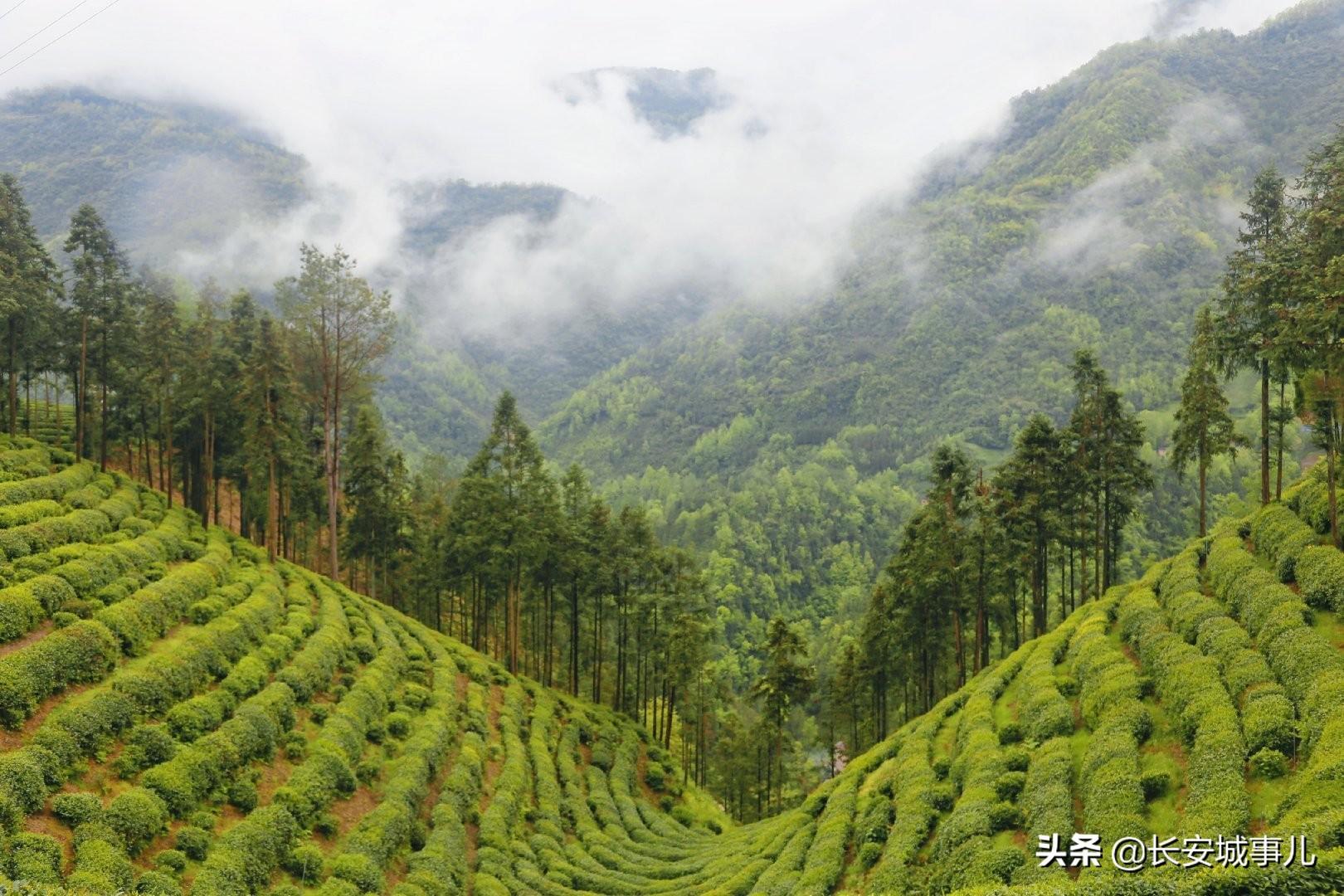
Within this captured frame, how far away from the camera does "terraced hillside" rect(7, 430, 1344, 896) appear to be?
19484 mm

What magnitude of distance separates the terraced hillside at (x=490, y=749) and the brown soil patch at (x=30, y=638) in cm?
11

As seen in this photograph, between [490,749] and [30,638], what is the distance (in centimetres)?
2070

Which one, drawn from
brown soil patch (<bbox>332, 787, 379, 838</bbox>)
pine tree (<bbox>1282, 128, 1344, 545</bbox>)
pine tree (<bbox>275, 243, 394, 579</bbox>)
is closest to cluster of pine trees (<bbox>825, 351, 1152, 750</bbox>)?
pine tree (<bbox>1282, 128, 1344, 545</bbox>)

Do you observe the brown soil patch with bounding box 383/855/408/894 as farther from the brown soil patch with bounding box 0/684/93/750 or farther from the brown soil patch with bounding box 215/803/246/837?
the brown soil patch with bounding box 0/684/93/750

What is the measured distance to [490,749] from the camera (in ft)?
132

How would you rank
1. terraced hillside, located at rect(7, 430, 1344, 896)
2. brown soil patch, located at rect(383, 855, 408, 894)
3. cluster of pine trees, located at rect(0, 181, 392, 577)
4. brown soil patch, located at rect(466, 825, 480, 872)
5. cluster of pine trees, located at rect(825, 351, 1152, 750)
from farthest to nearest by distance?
cluster of pine trees, located at rect(0, 181, 392, 577) → cluster of pine trees, located at rect(825, 351, 1152, 750) → brown soil patch, located at rect(466, 825, 480, 872) → brown soil patch, located at rect(383, 855, 408, 894) → terraced hillside, located at rect(7, 430, 1344, 896)

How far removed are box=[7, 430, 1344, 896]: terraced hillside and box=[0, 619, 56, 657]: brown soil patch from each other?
0.35ft

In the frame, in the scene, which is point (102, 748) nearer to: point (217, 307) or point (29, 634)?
point (29, 634)

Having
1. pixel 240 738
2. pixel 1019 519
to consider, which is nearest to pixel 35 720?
pixel 240 738

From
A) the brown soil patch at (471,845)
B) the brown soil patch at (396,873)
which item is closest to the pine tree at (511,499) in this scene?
the brown soil patch at (471,845)

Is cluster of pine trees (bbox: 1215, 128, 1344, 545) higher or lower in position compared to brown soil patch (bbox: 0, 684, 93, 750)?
higher

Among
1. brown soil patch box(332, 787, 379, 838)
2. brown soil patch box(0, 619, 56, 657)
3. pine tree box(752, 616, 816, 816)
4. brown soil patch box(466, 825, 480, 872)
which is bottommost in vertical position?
brown soil patch box(466, 825, 480, 872)

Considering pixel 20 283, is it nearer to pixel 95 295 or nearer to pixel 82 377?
pixel 95 295

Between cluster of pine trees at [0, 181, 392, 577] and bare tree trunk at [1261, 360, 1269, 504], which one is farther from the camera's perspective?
cluster of pine trees at [0, 181, 392, 577]
